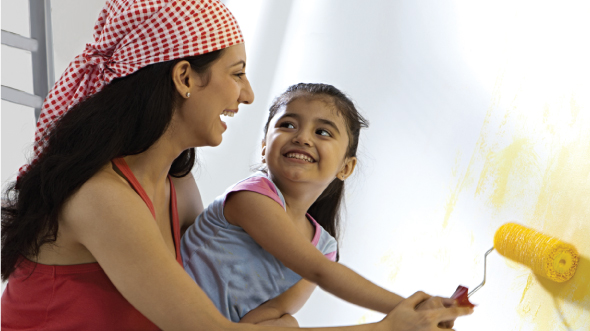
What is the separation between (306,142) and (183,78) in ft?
1.09

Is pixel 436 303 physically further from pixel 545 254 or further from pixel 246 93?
pixel 246 93

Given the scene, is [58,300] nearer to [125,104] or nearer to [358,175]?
[125,104]

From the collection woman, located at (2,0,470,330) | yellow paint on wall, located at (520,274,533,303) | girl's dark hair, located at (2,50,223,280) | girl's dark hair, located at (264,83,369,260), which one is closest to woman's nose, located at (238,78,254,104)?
woman, located at (2,0,470,330)

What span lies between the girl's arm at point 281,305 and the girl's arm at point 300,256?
146 mm

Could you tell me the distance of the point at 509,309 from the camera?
1389 mm

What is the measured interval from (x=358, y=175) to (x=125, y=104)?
38.5 inches

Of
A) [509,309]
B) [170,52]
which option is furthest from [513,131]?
[170,52]

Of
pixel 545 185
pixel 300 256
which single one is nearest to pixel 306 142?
pixel 300 256

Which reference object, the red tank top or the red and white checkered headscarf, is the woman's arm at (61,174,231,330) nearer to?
the red tank top

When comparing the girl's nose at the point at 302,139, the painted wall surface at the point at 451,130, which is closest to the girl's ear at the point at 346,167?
the girl's nose at the point at 302,139

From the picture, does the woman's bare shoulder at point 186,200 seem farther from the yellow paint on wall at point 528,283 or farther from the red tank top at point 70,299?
the yellow paint on wall at point 528,283

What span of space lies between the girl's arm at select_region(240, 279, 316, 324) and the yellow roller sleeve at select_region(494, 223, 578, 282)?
1.55ft

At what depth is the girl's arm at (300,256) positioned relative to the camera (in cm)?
113

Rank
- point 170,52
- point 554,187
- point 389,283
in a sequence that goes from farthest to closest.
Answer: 1. point 389,283
2. point 554,187
3. point 170,52
